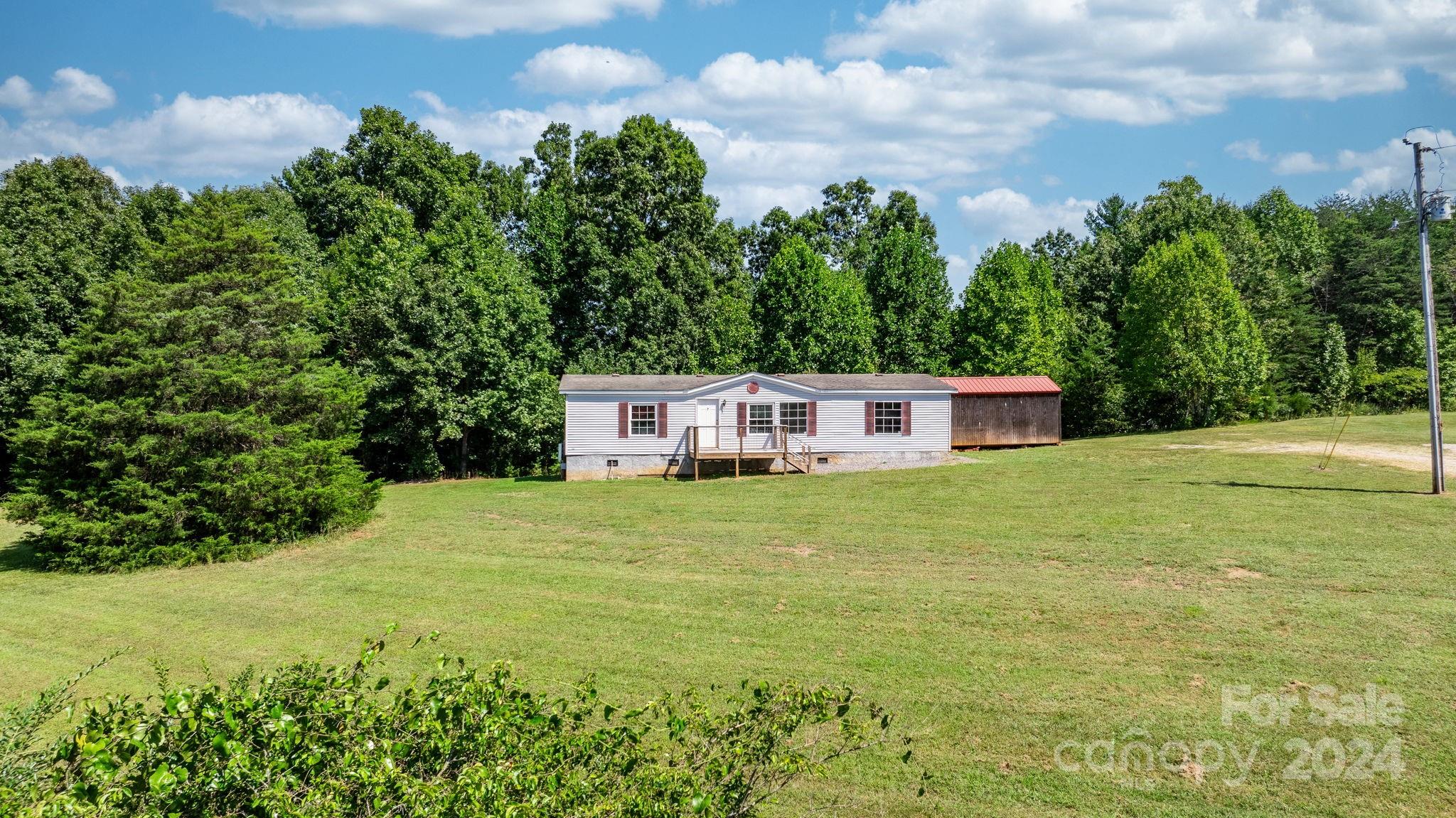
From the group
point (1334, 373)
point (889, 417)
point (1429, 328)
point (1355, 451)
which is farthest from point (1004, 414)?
point (1334, 373)

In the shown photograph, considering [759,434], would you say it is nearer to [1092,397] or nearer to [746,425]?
[746,425]

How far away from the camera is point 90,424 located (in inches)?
663

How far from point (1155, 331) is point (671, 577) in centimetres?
2965

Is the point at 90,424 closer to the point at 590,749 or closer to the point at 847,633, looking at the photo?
the point at 847,633

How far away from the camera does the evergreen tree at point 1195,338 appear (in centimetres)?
3500

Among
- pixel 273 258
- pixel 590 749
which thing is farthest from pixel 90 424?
pixel 590 749

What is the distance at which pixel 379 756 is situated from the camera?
3.63 metres

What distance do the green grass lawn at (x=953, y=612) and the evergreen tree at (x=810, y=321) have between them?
14.5 metres

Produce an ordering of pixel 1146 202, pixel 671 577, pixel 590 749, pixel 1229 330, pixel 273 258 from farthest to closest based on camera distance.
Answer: pixel 1146 202 < pixel 1229 330 < pixel 273 258 < pixel 671 577 < pixel 590 749

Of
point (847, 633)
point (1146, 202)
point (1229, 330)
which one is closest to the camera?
point (847, 633)

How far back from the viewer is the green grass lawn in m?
7.24

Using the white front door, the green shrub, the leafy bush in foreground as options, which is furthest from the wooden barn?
the leafy bush in foreground

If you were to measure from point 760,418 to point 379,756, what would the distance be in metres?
23.1

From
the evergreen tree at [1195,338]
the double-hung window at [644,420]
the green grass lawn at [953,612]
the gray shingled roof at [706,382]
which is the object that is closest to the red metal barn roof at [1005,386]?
the gray shingled roof at [706,382]
